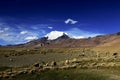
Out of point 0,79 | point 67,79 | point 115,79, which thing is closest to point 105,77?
point 115,79

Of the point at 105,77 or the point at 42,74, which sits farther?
the point at 42,74

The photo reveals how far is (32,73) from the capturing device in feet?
142

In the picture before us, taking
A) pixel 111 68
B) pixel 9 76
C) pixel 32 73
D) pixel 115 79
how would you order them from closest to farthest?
pixel 115 79
pixel 9 76
pixel 32 73
pixel 111 68

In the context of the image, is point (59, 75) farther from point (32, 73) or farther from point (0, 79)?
point (0, 79)

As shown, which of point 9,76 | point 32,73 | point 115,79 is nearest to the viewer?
point 115,79

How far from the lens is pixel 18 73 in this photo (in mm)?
42625

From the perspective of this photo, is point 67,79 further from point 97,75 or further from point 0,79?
point 0,79

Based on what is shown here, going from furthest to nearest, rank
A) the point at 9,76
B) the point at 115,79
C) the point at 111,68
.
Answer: the point at 111,68 → the point at 9,76 → the point at 115,79

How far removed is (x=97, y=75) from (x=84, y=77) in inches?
100

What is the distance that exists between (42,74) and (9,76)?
518 centimetres

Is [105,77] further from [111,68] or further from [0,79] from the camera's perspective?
[0,79]

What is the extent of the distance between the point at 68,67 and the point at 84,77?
9701 millimetres

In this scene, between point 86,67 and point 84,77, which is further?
point 86,67

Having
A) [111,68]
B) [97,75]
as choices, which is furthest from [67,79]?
[111,68]
